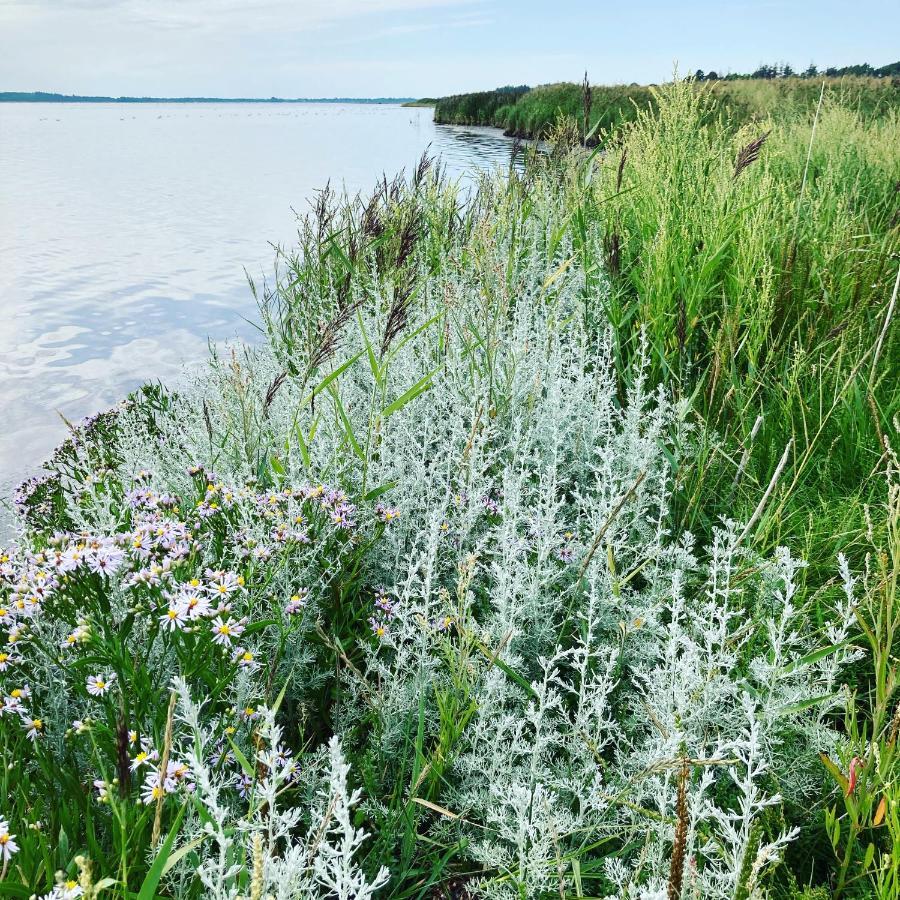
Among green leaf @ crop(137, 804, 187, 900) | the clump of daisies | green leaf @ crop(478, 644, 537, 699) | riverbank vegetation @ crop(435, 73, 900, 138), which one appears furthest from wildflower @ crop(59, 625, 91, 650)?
riverbank vegetation @ crop(435, 73, 900, 138)

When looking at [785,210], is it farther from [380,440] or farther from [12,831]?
[12,831]

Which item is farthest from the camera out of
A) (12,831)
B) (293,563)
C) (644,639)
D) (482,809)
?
(293,563)

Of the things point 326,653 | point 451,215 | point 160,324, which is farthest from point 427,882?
point 160,324

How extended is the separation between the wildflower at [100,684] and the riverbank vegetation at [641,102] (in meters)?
4.79

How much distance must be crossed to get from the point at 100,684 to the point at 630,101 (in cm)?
1401

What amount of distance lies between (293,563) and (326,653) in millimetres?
353

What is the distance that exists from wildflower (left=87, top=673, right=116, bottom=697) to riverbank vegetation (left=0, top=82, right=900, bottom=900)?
2cm

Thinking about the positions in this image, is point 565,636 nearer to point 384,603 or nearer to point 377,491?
point 384,603

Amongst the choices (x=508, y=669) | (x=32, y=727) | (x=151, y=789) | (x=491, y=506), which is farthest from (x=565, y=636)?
(x=32, y=727)

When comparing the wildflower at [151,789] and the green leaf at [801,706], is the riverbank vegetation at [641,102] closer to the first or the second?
the green leaf at [801,706]

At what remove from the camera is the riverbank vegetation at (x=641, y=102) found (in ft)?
47.3

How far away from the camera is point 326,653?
243cm

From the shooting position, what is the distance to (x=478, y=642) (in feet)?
5.98

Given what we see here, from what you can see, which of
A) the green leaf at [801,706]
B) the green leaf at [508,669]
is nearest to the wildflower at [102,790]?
the green leaf at [508,669]
